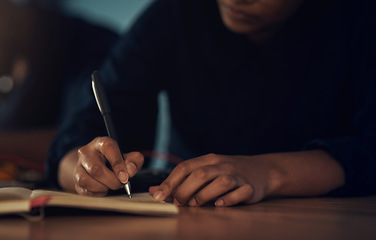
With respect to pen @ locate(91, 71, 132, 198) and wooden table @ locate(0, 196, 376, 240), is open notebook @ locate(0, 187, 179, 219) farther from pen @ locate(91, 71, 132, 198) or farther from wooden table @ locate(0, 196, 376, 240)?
pen @ locate(91, 71, 132, 198)

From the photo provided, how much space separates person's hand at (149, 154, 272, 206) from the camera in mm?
509

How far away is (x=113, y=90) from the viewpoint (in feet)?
3.46

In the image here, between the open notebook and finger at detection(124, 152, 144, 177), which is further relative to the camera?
finger at detection(124, 152, 144, 177)

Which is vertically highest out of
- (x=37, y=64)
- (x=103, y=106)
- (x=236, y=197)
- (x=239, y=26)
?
(x=37, y=64)

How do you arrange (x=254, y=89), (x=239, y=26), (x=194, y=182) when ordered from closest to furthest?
(x=194, y=182) < (x=239, y=26) < (x=254, y=89)

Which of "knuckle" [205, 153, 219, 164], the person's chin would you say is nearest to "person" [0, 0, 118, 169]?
the person's chin

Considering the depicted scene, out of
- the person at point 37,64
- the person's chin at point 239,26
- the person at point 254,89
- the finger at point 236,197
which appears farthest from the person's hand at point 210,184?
the person at point 37,64

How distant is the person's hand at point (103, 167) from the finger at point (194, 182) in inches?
3.4

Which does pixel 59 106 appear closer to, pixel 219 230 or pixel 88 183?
pixel 88 183

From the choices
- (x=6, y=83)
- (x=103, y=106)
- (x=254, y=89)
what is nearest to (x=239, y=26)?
(x=254, y=89)

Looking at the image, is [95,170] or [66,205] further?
[95,170]

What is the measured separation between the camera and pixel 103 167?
0.56 m

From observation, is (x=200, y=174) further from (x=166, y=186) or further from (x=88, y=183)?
(x=88, y=183)

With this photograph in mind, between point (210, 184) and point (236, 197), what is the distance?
0.14 feet
